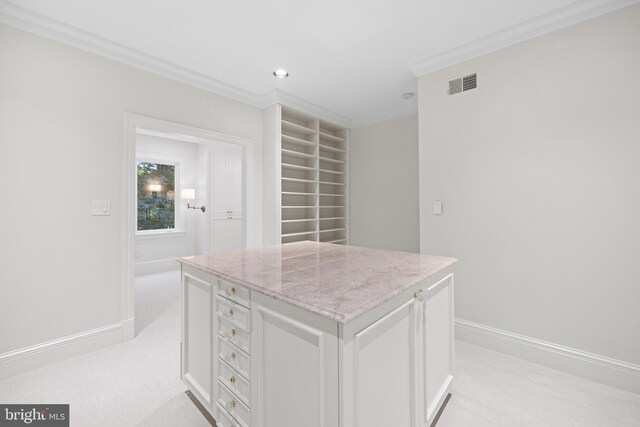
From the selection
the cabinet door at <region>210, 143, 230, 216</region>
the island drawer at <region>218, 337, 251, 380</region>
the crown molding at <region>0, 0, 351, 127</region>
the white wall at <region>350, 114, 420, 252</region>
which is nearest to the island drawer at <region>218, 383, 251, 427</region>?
the island drawer at <region>218, 337, 251, 380</region>

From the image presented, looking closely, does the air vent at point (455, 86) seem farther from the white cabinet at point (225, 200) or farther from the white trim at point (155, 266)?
the white trim at point (155, 266)

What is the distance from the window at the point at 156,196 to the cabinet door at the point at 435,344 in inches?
215

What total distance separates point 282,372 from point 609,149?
2.51m

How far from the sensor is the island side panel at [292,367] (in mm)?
876

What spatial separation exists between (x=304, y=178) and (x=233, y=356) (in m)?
3.33

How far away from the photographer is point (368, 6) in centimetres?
200

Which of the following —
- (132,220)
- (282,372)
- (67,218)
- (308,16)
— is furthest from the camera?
(132,220)

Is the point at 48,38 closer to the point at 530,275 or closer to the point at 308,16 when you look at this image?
the point at 308,16

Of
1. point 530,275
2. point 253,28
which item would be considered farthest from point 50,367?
point 530,275

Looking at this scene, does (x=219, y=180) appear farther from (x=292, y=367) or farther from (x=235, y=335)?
(x=292, y=367)

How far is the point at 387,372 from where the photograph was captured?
1.05 metres

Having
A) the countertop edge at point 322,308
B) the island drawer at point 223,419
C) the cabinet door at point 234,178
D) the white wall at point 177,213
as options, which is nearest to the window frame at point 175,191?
the white wall at point 177,213

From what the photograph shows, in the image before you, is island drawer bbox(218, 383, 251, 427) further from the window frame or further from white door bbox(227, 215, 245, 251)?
the window frame

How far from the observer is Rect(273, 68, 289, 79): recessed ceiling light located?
295 cm
